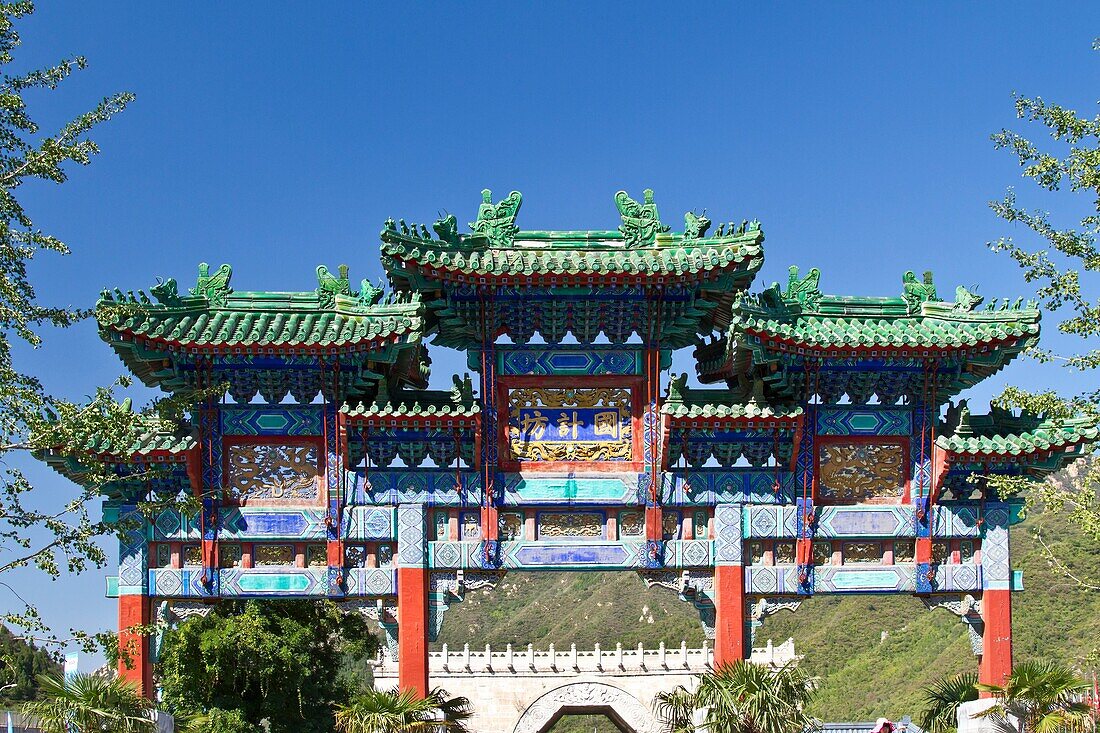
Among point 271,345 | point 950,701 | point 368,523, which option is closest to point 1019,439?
point 950,701

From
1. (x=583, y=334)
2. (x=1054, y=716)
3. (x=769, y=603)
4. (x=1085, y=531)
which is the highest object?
(x=583, y=334)

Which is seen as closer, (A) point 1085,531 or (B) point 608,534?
(A) point 1085,531

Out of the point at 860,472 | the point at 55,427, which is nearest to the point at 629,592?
the point at 860,472

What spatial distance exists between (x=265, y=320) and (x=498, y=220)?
10.0 feet

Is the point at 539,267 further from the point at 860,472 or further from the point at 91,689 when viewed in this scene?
the point at 91,689

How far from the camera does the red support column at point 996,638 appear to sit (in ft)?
48.3

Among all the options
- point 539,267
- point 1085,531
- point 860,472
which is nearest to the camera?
point 1085,531

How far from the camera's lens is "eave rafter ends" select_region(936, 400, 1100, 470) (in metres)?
14.7

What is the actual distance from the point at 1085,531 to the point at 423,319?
746 cm

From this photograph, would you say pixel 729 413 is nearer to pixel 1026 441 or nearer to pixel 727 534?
pixel 727 534

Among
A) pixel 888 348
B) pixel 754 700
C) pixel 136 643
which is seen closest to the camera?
pixel 754 700

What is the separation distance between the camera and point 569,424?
1508 centimetres

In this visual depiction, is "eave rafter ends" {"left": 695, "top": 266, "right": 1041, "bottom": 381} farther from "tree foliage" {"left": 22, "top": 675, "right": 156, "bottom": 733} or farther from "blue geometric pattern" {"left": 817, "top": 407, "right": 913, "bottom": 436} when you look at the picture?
"tree foliage" {"left": 22, "top": 675, "right": 156, "bottom": 733}

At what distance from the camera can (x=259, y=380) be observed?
49.0 feet
